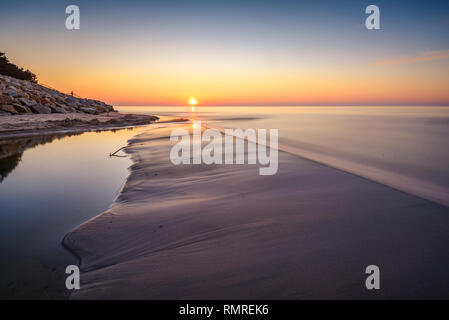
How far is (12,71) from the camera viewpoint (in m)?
33.5

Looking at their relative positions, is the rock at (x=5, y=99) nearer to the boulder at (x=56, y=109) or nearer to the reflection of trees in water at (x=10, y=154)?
the boulder at (x=56, y=109)

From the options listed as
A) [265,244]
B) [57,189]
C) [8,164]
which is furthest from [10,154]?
[265,244]

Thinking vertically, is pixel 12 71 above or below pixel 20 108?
above

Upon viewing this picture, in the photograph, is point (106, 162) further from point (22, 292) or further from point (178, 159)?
point (22, 292)

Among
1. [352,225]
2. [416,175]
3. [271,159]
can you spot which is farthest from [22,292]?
[416,175]

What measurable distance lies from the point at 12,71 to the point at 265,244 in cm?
4700

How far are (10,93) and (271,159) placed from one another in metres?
26.4

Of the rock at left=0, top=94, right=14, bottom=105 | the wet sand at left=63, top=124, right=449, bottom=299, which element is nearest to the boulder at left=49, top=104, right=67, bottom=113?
the rock at left=0, top=94, right=14, bottom=105

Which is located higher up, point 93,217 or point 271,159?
point 271,159

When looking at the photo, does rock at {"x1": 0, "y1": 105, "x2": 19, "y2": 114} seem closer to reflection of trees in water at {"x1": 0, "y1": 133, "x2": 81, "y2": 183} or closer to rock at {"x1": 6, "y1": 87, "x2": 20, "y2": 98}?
rock at {"x1": 6, "y1": 87, "x2": 20, "y2": 98}

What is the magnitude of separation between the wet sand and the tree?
42973 millimetres

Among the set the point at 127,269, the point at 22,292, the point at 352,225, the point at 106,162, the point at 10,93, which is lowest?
the point at 22,292

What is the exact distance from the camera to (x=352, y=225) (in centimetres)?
311

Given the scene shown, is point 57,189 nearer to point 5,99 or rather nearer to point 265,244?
point 265,244
